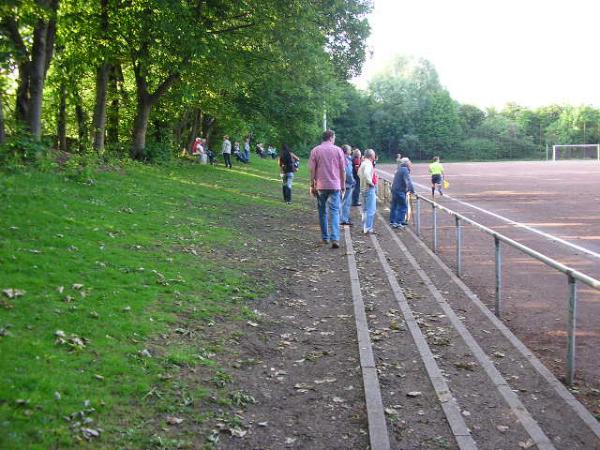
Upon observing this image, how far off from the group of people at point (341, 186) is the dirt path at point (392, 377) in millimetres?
2712

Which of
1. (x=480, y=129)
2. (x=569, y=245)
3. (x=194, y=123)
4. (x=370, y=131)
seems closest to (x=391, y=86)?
(x=370, y=131)

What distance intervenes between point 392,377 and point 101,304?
3.08m

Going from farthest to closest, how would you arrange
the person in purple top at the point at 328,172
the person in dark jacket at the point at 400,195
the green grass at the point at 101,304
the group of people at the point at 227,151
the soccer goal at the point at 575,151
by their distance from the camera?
1. the soccer goal at the point at 575,151
2. the group of people at the point at 227,151
3. the person in dark jacket at the point at 400,195
4. the person in purple top at the point at 328,172
5. the green grass at the point at 101,304

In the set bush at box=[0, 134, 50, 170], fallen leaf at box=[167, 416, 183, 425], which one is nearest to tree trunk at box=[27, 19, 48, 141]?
bush at box=[0, 134, 50, 170]

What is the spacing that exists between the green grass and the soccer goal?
86953 millimetres

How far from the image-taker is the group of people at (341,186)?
450 inches

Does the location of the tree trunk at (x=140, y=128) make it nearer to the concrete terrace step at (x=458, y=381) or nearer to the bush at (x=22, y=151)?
the bush at (x=22, y=151)

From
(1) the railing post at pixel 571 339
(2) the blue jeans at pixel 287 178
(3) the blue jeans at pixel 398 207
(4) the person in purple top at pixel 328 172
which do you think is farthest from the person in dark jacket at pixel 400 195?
(1) the railing post at pixel 571 339

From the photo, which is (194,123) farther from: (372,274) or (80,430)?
(80,430)

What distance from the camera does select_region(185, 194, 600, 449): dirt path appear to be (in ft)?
14.4

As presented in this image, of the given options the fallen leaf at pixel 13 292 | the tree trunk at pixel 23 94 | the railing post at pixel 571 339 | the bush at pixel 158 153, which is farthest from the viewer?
the bush at pixel 158 153

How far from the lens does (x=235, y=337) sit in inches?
253

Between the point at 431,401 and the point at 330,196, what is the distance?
22.9 feet

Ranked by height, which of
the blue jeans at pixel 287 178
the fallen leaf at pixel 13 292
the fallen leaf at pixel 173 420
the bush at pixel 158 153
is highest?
the bush at pixel 158 153
